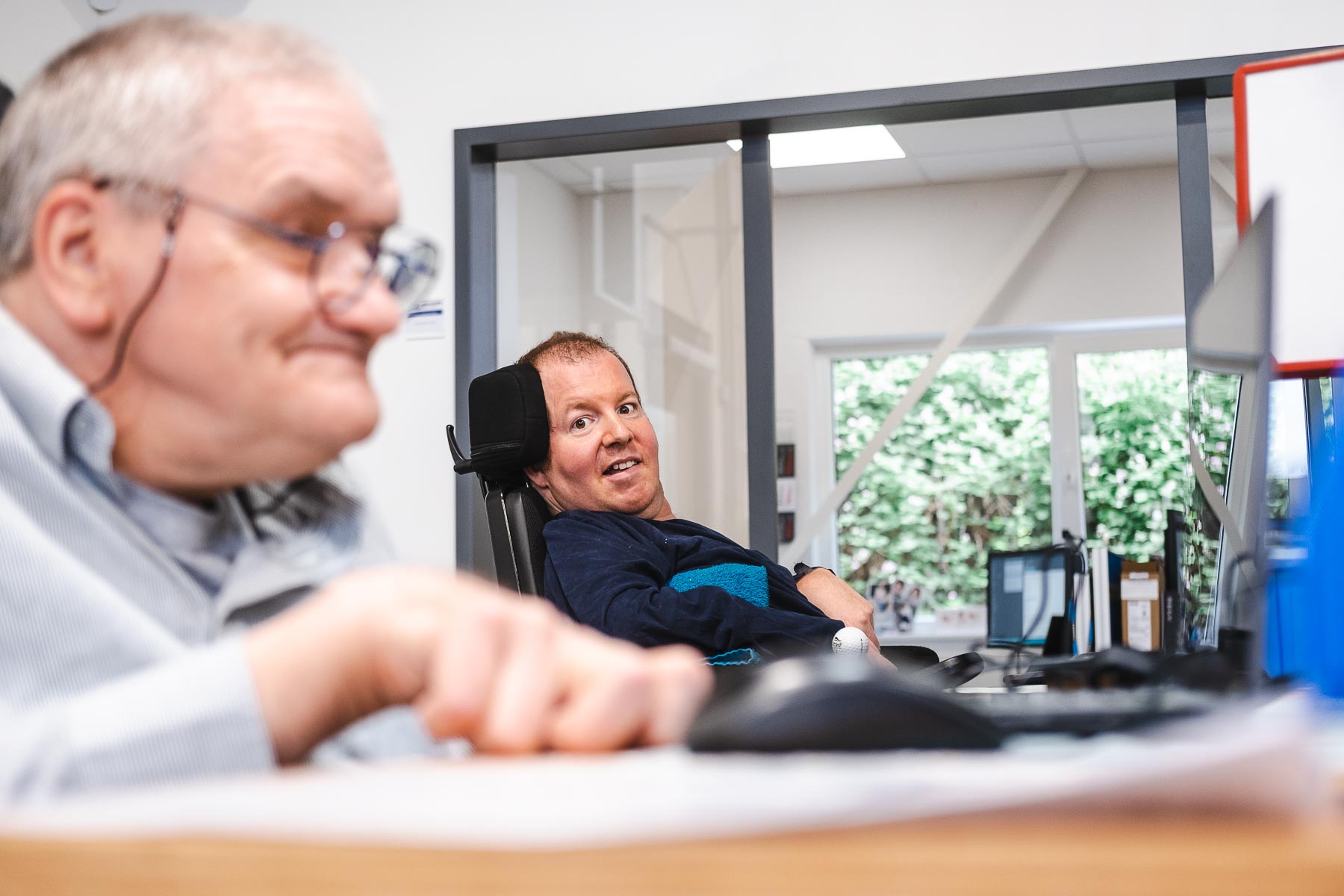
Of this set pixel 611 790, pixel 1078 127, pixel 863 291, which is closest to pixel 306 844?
pixel 611 790

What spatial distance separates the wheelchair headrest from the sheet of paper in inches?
70.0

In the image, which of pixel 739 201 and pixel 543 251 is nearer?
pixel 739 201

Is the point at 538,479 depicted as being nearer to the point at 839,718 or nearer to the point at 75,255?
the point at 75,255

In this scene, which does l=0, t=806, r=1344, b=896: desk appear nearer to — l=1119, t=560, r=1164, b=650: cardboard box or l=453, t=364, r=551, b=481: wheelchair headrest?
l=453, t=364, r=551, b=481: wheelchair headrest


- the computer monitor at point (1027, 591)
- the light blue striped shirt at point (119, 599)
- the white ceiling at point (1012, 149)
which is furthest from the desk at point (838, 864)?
the white ceiling at point (1012, 149)

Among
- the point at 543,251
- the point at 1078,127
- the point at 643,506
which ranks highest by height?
the point at 1078,127

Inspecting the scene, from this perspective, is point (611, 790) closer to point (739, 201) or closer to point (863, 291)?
point (739, 201)

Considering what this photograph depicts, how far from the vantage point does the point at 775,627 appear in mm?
1971

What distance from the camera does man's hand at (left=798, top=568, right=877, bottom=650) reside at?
2.29 meters

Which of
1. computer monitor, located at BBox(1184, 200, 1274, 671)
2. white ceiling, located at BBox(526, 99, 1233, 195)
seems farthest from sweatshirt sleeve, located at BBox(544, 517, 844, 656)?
white ceiling, located at BBox(526, 99, 1233, 195)

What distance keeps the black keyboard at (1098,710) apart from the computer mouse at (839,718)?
47mm

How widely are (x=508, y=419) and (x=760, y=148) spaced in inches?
70.2

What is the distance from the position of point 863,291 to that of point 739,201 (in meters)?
3.45

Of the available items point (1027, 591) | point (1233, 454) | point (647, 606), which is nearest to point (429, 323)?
point (647, 606)
